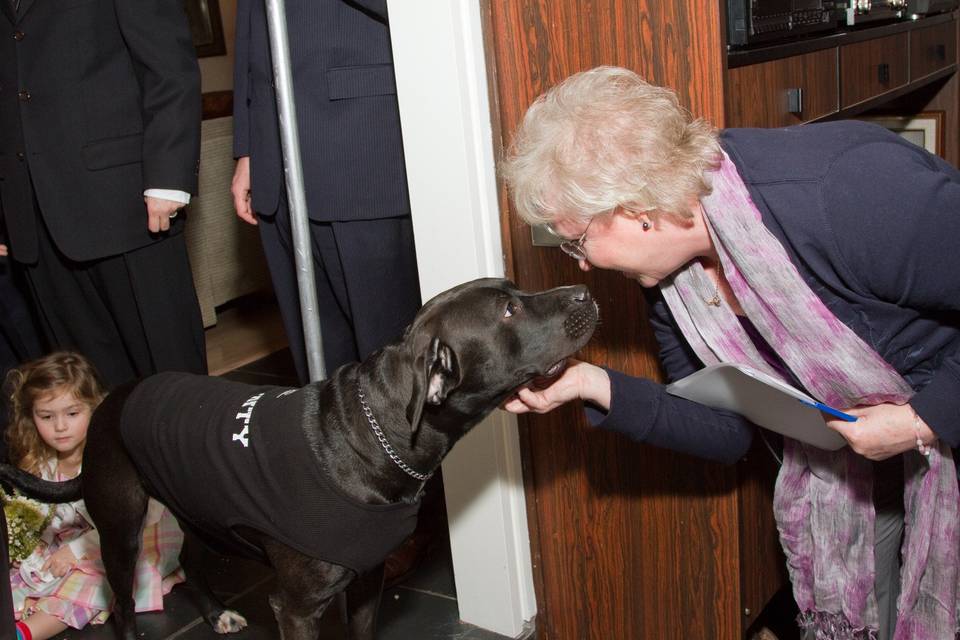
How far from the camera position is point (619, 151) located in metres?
1.56

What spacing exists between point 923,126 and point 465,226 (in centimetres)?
278

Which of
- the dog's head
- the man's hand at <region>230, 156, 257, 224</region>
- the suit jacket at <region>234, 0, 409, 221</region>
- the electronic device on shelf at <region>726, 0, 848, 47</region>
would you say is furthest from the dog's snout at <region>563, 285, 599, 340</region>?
the man's hand at <region>230, 156, 257, 224</region>

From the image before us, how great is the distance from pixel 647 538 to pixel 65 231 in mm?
1794

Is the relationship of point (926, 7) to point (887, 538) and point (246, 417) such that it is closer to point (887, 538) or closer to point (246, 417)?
point (887, 538)

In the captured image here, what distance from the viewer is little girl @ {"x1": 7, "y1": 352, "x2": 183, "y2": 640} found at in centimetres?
A: 271

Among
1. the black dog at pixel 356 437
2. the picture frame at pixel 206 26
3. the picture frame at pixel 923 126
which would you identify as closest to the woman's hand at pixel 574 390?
the black dog at pixel 356 437

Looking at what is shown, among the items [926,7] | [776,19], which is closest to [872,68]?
[926,7]

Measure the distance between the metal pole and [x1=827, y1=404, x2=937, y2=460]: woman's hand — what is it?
1.11 m

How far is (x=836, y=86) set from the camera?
2.32 meters

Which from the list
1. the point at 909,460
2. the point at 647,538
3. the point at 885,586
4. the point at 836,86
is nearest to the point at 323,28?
the point at 836,86

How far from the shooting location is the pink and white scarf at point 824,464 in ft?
5.14

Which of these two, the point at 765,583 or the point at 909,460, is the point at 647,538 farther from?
the point at 909,460

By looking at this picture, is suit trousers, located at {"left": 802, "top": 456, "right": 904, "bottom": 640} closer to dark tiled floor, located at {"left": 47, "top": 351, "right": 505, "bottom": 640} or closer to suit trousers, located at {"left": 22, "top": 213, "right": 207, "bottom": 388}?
dark tiled floor, located at {"left": 47, "top": 351, "right": 505, "bottom": 640}

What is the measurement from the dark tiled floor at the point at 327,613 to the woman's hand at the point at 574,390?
924 millimetres
